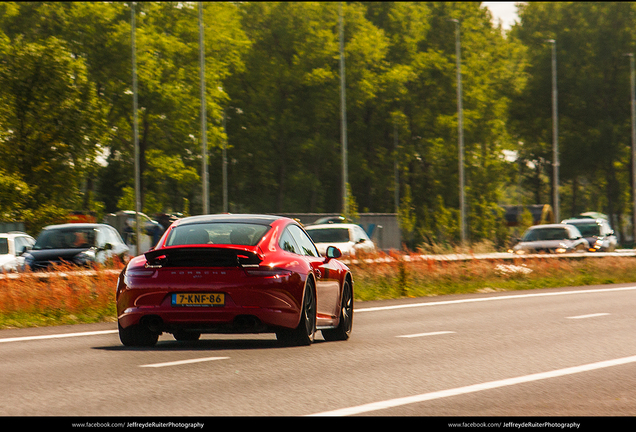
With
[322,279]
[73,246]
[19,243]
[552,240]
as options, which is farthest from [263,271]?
[552,240]

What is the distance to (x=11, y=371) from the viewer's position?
949 cm

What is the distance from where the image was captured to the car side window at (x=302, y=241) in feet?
38.8

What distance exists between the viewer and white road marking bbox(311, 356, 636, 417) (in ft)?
23.4

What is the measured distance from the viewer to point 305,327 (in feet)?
36.5

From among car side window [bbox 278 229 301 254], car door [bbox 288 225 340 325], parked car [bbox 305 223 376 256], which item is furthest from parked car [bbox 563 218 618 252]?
car side window [bbox 278 229 301 254]

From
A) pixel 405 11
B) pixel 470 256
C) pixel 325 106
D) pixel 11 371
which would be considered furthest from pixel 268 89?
pixel 11 371

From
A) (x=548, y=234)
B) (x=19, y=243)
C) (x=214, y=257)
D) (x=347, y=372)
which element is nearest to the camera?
(x=347, y=372)

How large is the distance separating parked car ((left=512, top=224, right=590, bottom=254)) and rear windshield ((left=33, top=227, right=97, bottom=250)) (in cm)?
1453

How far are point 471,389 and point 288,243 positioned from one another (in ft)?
12.0

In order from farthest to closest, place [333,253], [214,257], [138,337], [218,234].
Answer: [333,253]
[138,337]
[218,234]
[214,257]

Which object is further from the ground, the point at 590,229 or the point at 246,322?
the point at 590,229

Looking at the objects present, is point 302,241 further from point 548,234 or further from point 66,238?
point 548,234

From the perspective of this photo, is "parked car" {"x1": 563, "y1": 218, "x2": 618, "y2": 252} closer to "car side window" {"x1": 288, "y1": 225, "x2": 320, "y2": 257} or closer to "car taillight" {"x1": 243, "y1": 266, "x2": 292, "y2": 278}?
"car side window" {"x1": 288, "y1": 225, "x2": 320, "y2": 257}
